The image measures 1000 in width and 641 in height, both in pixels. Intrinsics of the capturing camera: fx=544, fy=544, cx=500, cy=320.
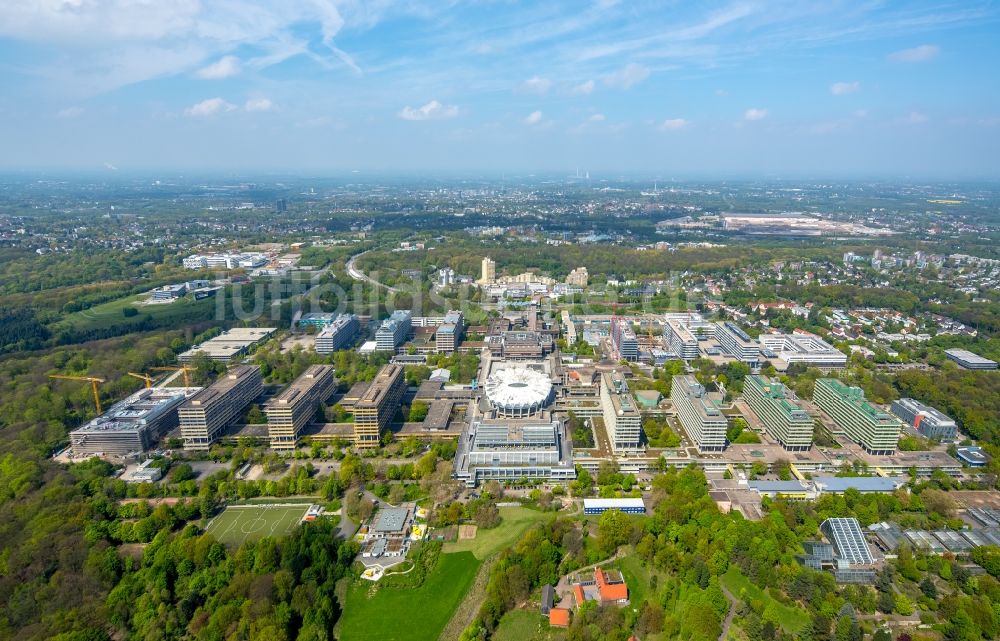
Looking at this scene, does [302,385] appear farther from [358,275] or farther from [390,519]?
[358,275]

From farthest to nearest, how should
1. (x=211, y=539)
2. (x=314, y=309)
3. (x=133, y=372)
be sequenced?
(x=314, y=309) → (x=133, y=372) → (x=211, y=539)

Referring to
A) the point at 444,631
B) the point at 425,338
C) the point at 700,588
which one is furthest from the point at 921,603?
the point at 425,338

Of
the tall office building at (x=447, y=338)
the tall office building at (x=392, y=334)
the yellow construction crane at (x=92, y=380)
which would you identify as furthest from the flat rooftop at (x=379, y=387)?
the yellow construction crane at (x=92, y=380)

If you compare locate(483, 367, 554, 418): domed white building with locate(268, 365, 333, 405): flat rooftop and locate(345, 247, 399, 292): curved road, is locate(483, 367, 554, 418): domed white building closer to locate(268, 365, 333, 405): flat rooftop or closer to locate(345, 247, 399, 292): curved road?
locate(268, 365, 333, 405): flat rooftop

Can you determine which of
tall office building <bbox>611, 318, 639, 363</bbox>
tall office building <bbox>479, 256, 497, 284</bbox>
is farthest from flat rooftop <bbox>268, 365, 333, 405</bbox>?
tall office building <bbox>479, 256, 497, 284</bbox>

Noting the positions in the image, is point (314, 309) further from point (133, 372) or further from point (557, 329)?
point (557, 329)

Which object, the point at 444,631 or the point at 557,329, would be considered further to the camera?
the point at 557,329
